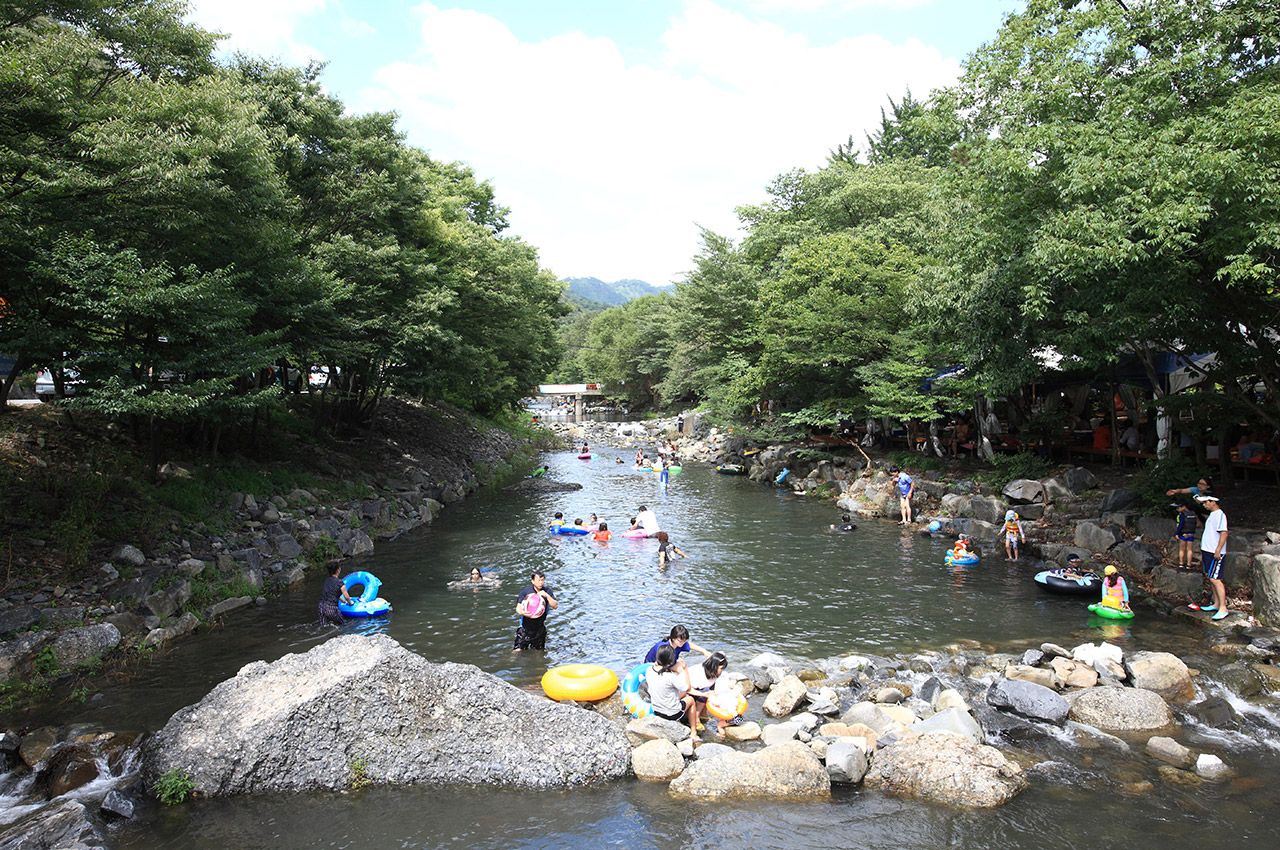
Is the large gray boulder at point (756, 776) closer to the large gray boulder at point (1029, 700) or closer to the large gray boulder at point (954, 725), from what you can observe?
the large gray boulder at point (954, 725)

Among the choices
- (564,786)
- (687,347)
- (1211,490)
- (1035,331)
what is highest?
(687,347)

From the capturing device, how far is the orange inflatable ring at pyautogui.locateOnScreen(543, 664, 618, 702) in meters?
9.22

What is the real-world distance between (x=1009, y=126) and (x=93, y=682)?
1853cm

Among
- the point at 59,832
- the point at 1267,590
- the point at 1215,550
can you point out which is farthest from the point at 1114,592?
the point at 59,832

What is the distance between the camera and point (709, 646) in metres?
11.5

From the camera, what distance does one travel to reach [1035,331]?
47.8ft

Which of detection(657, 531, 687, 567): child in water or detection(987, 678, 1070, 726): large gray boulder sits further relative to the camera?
detection(657, 531, 687, 567): child in water

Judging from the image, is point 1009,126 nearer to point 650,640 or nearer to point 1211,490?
point 1211,490

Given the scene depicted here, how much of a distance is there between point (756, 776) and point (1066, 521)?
13437 millimetres

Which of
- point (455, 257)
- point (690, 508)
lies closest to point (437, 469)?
point (455, 257)

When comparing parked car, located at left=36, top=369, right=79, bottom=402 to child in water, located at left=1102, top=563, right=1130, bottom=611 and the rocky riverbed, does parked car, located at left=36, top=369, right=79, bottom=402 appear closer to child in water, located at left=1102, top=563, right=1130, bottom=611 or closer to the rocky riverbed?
the rocky riverbed

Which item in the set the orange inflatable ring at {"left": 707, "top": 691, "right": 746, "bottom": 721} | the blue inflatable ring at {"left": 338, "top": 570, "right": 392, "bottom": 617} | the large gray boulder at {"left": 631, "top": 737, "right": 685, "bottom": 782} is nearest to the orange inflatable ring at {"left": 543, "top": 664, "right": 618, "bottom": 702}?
the orange inflatable ring at {"left": 707, "top": 691, "right": 746, "bottom": 721}

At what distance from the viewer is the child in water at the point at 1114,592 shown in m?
12.4

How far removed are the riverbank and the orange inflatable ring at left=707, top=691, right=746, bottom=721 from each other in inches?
336
